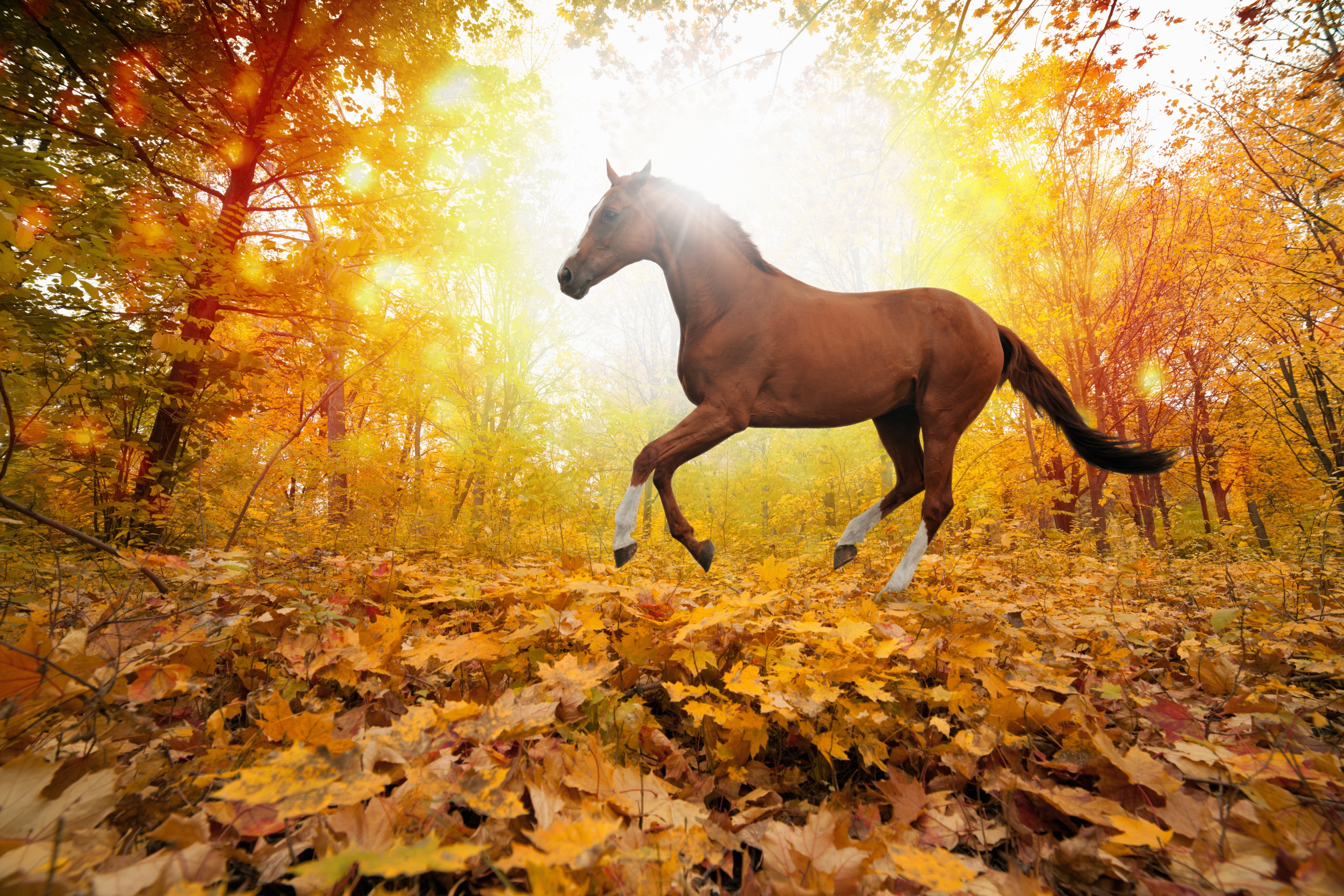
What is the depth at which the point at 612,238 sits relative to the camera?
3369 mm

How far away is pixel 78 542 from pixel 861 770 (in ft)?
21.0

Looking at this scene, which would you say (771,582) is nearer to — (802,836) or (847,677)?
(847,677)

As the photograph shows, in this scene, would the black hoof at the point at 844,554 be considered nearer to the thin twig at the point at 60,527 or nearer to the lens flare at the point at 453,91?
the thin twig at the point at 60,527

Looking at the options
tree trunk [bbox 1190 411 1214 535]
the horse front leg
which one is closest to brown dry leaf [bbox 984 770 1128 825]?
the horse front leg

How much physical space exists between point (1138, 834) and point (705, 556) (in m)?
2.55

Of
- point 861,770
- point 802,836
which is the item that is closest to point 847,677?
point 861,770

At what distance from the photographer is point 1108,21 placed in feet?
12.9

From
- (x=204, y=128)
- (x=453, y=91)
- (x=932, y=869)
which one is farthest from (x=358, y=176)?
(x=932, y=869)

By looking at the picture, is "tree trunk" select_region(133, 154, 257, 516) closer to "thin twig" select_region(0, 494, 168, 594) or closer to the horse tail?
"thin twig" select_region(0, 494, 168, 594)

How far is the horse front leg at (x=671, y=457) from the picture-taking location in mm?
3053

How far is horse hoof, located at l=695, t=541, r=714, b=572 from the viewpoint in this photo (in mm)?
3289

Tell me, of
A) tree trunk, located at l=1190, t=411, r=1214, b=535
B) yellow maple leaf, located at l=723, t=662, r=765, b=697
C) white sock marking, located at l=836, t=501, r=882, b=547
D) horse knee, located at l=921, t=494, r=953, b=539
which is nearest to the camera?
yellow maple leaf, located at l=723, t=662, r=765, b=697

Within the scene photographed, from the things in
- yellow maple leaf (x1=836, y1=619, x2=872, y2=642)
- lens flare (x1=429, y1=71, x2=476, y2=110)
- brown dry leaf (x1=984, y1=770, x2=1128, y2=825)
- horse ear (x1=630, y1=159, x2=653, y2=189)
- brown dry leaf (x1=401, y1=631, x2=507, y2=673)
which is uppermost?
lens flare (x1=429, y1=71, x2=476, y2=110)

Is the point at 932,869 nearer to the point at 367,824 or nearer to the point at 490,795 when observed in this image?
the point at 490,795
